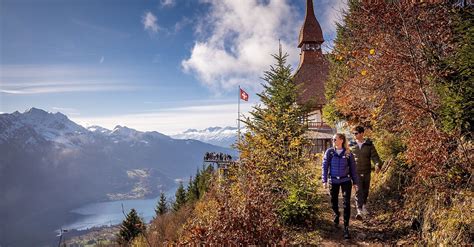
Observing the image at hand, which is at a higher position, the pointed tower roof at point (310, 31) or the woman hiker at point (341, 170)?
the pointed tower roof at point (310, 31)

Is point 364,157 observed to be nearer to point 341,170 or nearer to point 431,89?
point 341,170

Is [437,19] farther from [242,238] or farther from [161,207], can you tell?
[161,207]

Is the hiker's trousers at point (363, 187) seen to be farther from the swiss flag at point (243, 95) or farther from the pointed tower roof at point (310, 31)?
the pointed tower roof at point (310, 31)

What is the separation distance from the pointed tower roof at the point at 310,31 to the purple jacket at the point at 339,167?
31895 millimetres

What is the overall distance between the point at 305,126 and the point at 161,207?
1840 inches

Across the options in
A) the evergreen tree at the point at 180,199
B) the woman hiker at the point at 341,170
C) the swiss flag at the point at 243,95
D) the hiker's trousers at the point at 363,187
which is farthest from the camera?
the evergreen tree at the point at 180,199

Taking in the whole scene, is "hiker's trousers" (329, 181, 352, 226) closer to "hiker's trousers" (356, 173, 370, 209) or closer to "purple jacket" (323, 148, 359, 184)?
"purple jacket" (323, 148, 359, 184)

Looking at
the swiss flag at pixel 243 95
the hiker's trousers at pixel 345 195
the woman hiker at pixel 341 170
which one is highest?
the swiss flag at pixel 243 95

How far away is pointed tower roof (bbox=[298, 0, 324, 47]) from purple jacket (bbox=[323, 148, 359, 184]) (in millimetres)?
31895

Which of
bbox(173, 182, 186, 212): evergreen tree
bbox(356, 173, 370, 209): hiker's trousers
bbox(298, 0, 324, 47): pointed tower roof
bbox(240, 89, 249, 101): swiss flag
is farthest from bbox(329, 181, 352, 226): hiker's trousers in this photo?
bbox(173, 182, 186, 212): evergreen tree

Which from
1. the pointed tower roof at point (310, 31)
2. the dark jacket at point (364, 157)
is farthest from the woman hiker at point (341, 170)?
the pointed tower roof at point (310, 31)

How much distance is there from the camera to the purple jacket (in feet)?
24.4

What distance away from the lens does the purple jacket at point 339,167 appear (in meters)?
7.44

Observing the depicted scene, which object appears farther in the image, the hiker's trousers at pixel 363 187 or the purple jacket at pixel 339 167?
the hiker's trousers at pixel 363 187
